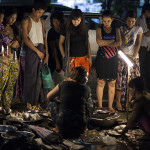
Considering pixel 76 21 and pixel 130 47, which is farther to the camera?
pixel 130 47

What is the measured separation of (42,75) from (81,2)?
38651 millimetres

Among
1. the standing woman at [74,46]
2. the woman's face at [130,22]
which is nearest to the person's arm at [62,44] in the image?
the standing woman at [74,46]

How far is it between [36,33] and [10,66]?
89 cm

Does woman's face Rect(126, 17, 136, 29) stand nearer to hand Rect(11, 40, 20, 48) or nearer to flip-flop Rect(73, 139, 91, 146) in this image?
hand Rect(11, 40, 20, 48)

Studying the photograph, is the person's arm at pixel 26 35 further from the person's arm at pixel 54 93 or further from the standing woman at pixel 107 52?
the person's arm at pixel 54 93

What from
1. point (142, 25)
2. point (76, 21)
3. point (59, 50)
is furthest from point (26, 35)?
point (142, 25)

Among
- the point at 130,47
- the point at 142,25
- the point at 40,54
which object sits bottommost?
the point at 40,54

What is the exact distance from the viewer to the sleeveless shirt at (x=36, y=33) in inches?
264

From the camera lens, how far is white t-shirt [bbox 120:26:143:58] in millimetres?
6816

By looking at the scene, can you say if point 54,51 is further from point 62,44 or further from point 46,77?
point 46,77

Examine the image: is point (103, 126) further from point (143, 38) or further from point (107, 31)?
point (143, 38)

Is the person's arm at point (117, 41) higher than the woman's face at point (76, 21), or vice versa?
the woman's face at point (76, 21)

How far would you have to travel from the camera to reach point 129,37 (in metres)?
6.86

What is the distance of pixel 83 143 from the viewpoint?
4.84 metres
